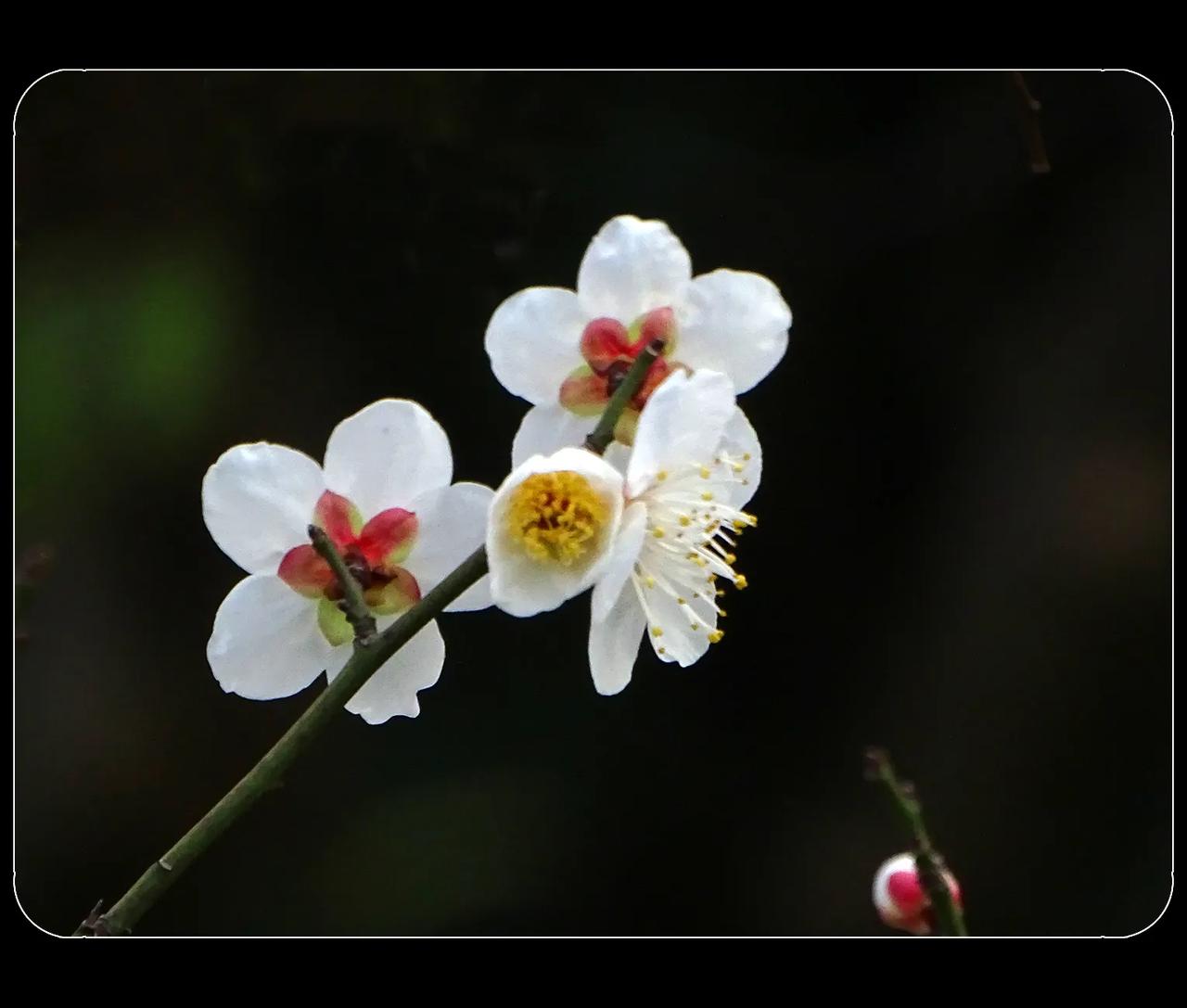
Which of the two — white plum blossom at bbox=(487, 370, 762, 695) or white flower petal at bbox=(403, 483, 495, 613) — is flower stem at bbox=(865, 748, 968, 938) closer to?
white plum blossom at bbox=(487, 370, 762, 695)

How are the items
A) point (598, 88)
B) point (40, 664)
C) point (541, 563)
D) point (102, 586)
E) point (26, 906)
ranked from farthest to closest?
point (102, 586), point (40, 664), point (598, 88), point (26, 906), point (541, 563)

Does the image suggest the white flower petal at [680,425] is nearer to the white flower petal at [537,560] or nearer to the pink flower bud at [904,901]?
the white flower petal at [537,560]

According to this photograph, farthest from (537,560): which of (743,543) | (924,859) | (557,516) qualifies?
(743,543)

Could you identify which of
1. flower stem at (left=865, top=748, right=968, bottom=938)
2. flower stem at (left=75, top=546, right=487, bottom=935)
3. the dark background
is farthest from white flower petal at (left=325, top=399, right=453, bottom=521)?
the dark background

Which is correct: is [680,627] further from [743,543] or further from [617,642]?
[743,543]

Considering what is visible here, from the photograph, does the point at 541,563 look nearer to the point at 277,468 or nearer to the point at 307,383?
the point at 277,468

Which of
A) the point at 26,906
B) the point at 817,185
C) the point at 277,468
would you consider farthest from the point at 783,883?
the point at 277,468
